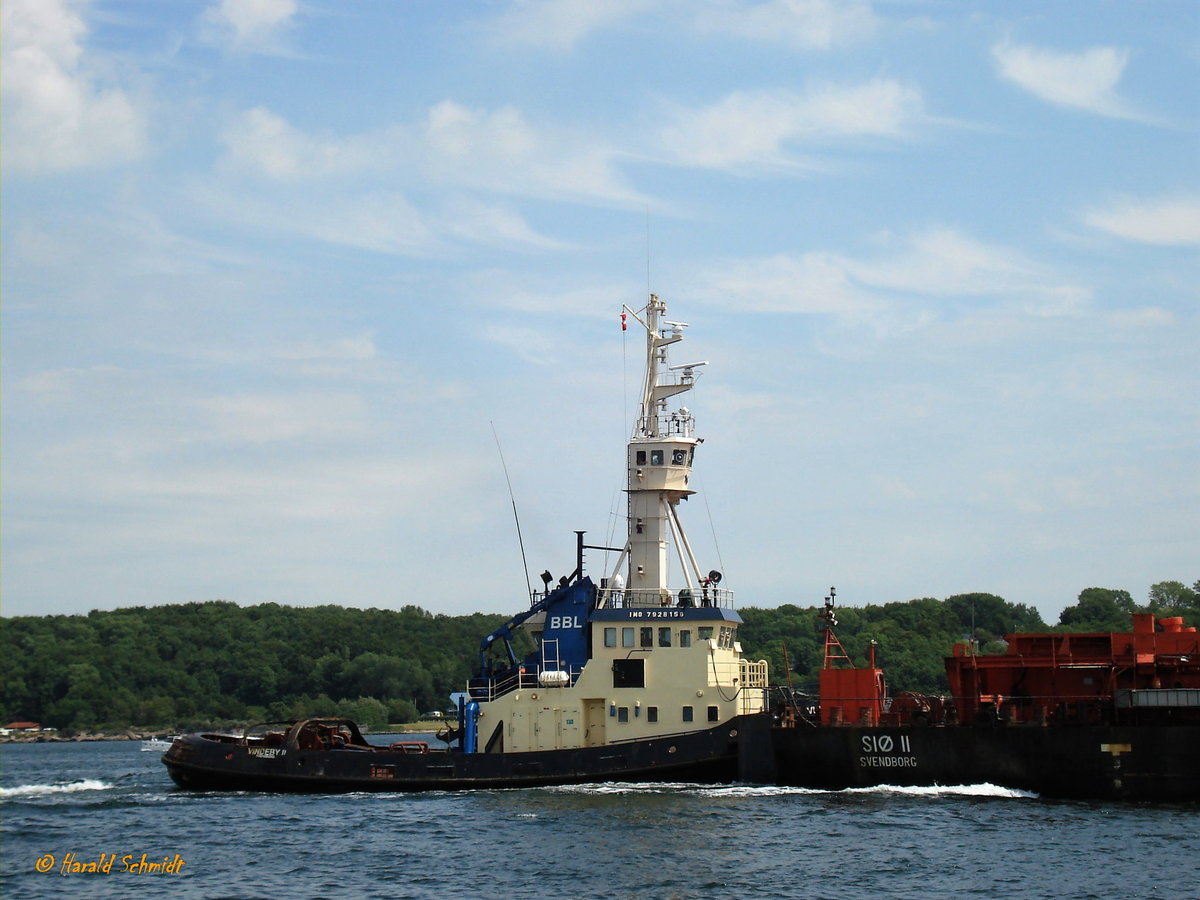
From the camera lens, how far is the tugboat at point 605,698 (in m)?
36.0

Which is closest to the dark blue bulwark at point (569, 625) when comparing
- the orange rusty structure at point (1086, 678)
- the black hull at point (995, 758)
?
the black hull at point (995, 758)

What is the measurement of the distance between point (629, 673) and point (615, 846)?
8854mm

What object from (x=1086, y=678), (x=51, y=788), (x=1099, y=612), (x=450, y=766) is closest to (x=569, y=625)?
(x=450, y=766)

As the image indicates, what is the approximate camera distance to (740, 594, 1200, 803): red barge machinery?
32969 millimetres

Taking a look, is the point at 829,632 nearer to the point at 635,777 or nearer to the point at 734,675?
the point at 734,675

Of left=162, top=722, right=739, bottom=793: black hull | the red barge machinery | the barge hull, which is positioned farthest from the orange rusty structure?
left=162, top=722, right=739, bottom=793: black hull

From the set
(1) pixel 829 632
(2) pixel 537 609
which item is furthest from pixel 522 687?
(1) pixel 829 632

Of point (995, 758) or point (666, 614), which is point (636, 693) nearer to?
point (666, 614)

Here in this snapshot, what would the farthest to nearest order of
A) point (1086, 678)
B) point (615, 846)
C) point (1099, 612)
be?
1. point (1099, 612)
2. point (1086, 678)
3. point (615, 846)

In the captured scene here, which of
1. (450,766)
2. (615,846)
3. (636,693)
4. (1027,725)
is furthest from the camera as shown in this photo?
(636,693)

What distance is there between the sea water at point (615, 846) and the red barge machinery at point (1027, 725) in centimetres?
57

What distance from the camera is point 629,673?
122 ft

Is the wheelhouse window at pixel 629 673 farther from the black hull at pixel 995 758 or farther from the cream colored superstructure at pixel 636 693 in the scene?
the black hull at pixel 995 758

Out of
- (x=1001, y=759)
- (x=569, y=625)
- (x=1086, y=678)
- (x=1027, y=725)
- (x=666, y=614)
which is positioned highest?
(x=666, y=614)
